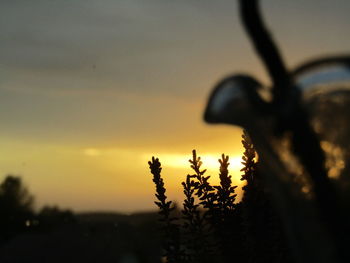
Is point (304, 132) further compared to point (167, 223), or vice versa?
point (167, 223)

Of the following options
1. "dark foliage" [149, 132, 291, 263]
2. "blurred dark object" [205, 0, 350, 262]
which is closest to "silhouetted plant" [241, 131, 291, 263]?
"dark foliage" [149, 132, 291, 263]

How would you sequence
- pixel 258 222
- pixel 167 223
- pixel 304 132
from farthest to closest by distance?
1. pixel 167 223
2. pixel 258 222
3. pixel 304 132

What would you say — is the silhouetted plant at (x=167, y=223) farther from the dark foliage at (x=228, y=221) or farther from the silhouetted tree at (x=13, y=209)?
the silhouetted tree at (x=13, y=209)

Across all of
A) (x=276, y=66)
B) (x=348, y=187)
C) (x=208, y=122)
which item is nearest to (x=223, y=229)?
(x=208, y=122)

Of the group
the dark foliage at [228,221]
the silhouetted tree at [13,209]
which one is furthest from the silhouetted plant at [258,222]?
the silhouetted tree at [13,209]

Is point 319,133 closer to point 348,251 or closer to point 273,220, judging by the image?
point 348,251

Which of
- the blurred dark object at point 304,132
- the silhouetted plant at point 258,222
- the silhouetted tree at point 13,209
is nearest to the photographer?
the blurred dark object at point 304,132

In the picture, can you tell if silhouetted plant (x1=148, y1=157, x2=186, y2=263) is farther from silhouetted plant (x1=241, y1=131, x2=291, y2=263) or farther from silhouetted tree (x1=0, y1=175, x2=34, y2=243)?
silhouetted tree (x1=0, y1=175, x2=34, y2=243)

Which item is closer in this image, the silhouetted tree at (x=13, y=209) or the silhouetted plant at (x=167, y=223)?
the silhouetted plant at (x=167, y=223)

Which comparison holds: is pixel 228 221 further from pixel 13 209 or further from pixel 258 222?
pixel 13 209

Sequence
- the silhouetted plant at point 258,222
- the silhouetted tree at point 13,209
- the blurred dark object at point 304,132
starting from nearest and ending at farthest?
the blurred dark object at point 304,132 < the silhouetted plant at point 258,222 < the silhouetted tree at point 13,209

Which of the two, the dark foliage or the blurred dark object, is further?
the dark foliage

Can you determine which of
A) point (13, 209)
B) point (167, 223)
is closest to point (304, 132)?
point (167, 223)
